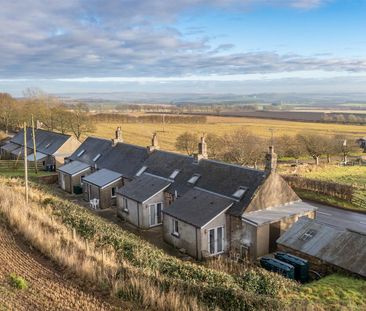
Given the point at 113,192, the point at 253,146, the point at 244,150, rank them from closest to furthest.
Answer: the point at 113,192 → the point at 244,150 → the point at 253,146

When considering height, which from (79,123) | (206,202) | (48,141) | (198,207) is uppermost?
(79,123)

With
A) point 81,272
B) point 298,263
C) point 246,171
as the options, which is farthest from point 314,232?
point 81,272

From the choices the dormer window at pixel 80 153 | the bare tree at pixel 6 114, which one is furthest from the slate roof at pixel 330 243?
the bare tree at pixel 6 114

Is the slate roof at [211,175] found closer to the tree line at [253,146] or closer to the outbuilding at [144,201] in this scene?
the outbuilding at [144,201]

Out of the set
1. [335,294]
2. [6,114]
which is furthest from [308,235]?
[6,114]

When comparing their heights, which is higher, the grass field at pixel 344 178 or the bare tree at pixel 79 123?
the bare tree at pixel 79 123

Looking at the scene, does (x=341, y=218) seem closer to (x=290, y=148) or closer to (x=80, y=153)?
(x=80, y=153)

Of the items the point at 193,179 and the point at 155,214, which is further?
the point at 155,214
